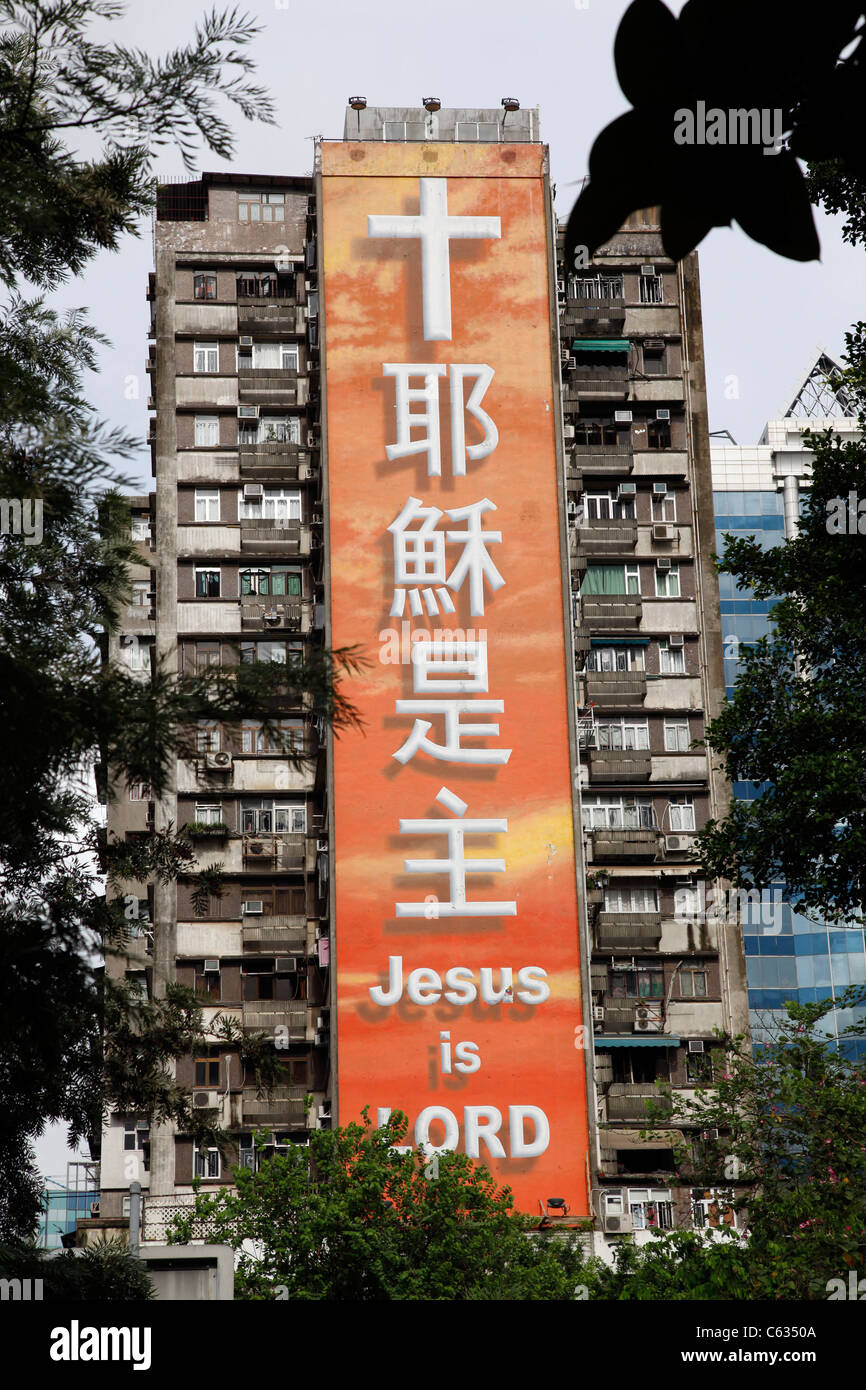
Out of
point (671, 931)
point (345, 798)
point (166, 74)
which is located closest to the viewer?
point (166, 74)

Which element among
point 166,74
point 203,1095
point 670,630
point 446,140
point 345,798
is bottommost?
point 203,1095

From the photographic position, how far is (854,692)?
59.8 feet

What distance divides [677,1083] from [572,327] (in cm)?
1812

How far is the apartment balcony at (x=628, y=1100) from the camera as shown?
1453 inches

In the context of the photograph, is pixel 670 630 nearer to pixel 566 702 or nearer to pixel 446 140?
pixel 566 702

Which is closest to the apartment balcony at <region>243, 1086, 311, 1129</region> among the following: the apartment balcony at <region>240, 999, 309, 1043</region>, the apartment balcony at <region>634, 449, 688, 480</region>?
the apartment balcony at <region>240, 999, 309, 1043</region>

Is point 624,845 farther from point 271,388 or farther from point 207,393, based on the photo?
point 207,393

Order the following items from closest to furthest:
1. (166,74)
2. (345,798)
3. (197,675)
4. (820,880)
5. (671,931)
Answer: (197,675), (166,74), (820,880), (345,798), (671,931)

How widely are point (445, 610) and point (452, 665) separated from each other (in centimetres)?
122

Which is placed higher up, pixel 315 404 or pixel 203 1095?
pixel 315 404

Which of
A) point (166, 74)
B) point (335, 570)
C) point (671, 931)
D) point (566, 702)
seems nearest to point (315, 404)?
point (335, 570)

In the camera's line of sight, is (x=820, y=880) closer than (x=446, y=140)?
Yes

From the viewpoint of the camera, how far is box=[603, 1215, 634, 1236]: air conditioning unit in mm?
34906

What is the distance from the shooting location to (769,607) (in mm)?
63438
